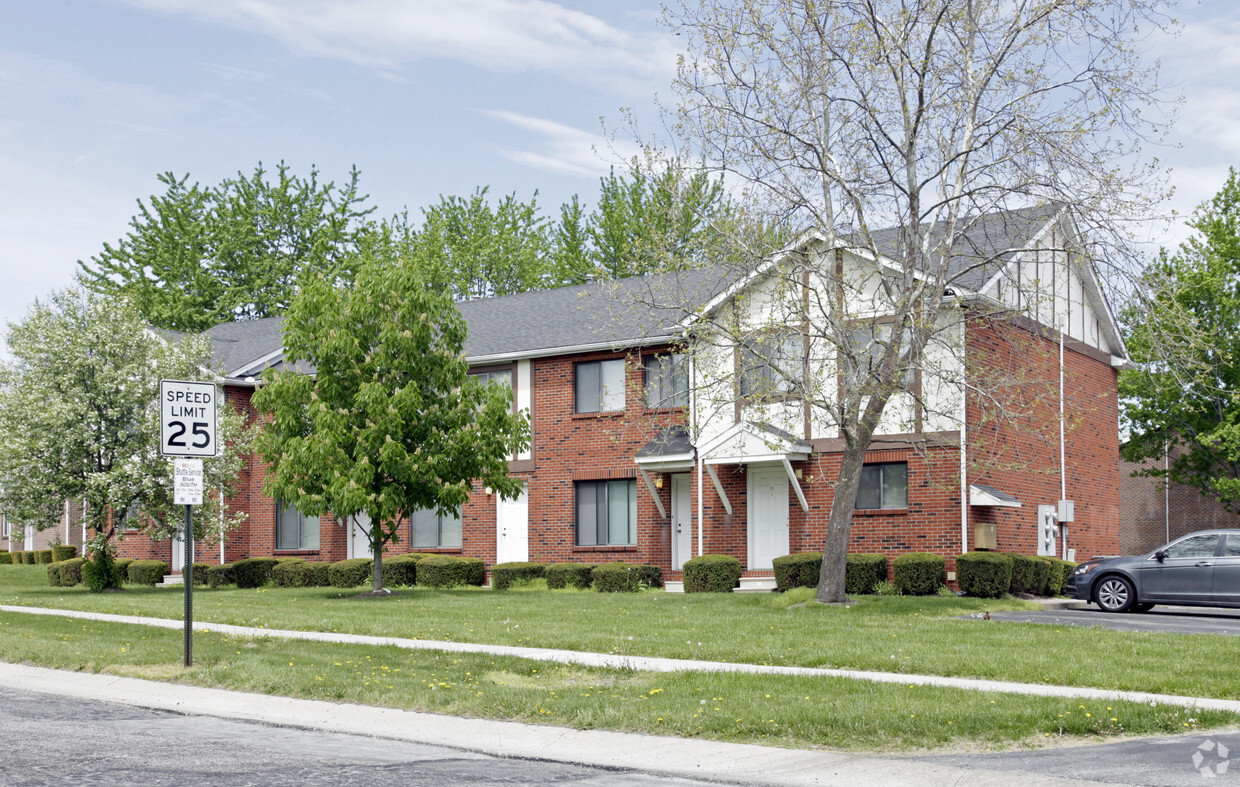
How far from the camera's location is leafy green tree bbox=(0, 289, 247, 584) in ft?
88.1

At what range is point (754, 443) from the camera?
26.0m

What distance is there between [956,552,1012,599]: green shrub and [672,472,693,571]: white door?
265 inches

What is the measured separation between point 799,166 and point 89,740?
47.7 ft

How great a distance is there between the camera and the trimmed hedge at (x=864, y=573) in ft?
81.1

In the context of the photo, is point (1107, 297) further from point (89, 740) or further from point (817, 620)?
point (89, 740)

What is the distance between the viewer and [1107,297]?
64.5 feet

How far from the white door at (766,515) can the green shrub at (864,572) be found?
2232 mm

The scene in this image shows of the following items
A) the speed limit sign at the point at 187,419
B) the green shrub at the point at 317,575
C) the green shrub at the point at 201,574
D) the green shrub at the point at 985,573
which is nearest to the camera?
the speed limit sign at the point at 187,419

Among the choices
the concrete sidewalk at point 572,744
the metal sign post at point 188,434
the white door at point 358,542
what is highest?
the metal sign post at point 188,434

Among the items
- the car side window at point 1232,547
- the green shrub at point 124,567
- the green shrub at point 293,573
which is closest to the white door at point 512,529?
the green shrub at point 293,573

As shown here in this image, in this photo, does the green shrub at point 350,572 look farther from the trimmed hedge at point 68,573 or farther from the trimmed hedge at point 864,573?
the trimmed hedge at point 864,573

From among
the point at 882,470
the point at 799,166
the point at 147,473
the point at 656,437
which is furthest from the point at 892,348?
the point at 147,473

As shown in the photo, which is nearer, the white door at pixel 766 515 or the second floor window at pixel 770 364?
the second floor window at pixel 770 364

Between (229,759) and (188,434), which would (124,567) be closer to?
(188,434)
